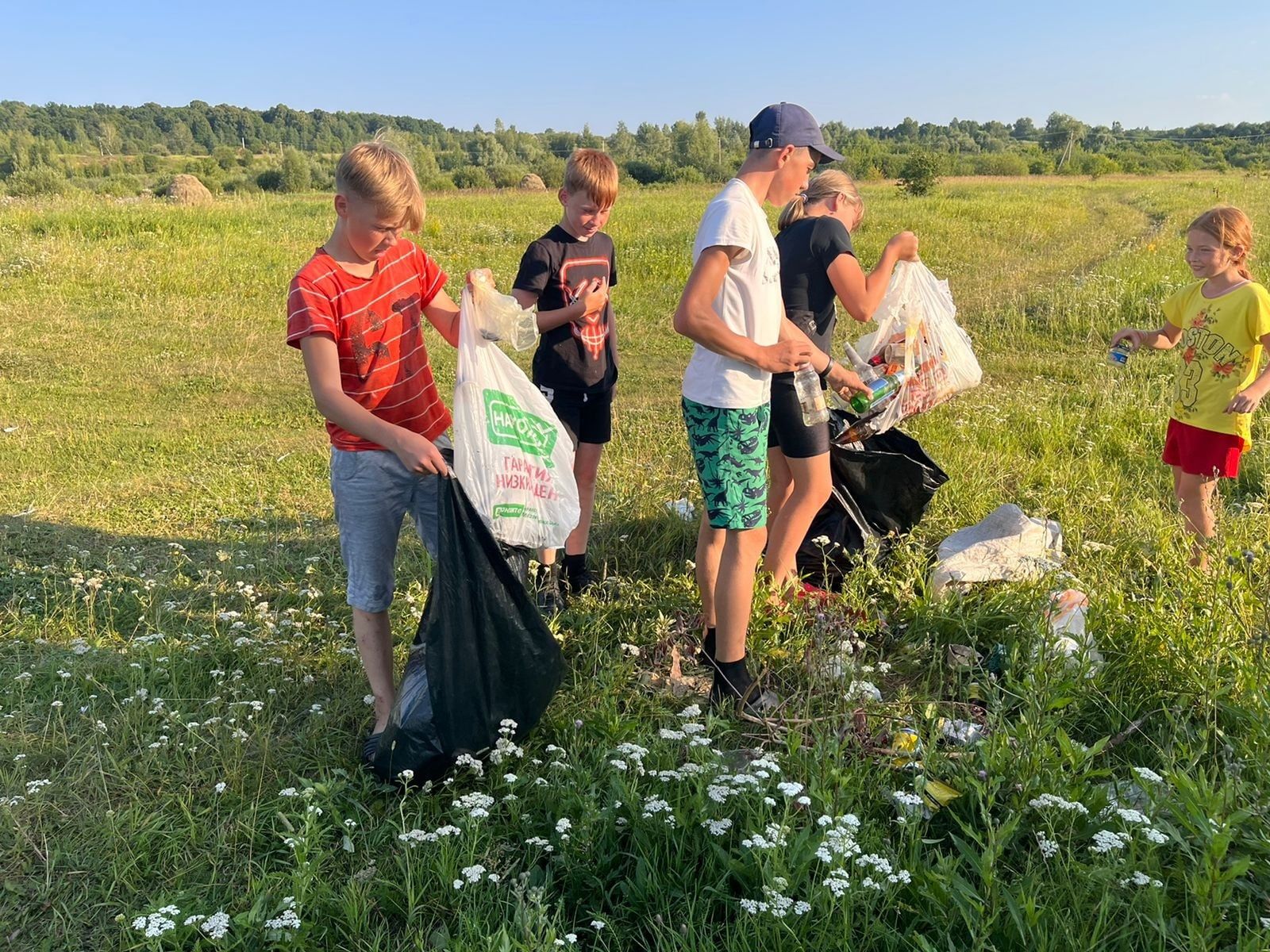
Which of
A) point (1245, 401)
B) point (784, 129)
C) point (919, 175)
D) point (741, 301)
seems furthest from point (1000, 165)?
point (741, 301)

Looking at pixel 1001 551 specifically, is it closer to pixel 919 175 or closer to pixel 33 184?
pixel 919 175

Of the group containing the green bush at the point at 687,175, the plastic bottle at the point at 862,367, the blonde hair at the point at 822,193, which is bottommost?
the plastic bottle at the point at 862,367

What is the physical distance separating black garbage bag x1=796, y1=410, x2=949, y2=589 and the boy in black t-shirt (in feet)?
3.09

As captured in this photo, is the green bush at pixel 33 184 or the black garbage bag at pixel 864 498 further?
the green bush at pixel 33 184

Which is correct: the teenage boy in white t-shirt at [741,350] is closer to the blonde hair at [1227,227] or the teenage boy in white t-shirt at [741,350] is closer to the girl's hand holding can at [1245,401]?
the blonde hair at [1227,227]

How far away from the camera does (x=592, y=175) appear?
335 centimetres

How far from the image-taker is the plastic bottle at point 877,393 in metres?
3.56

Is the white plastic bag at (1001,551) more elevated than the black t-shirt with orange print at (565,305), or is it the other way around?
the black t-shirt with orange print at (565,305)

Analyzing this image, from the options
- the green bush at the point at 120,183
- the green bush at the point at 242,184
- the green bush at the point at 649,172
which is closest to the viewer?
the green bush at the point at 120,183

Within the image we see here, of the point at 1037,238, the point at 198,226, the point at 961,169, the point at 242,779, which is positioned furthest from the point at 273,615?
the point at 961,169

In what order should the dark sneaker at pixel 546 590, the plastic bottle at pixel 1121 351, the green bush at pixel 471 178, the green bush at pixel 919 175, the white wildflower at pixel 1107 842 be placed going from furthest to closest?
the green bush at pixel 471 178 < the green bush at pixel 919 175 < the plastic bottle at pixel 1121 351 < the dark sneaker at pixel 546 590 < the white wildflower at pixel 1107 842

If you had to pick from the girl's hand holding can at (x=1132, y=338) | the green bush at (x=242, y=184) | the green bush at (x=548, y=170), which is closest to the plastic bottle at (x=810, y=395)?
the girl's hand holding can at (x=1132, y=338)

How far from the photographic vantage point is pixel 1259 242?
13.0 meters

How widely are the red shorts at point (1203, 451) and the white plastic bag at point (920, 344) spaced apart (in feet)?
2.85
